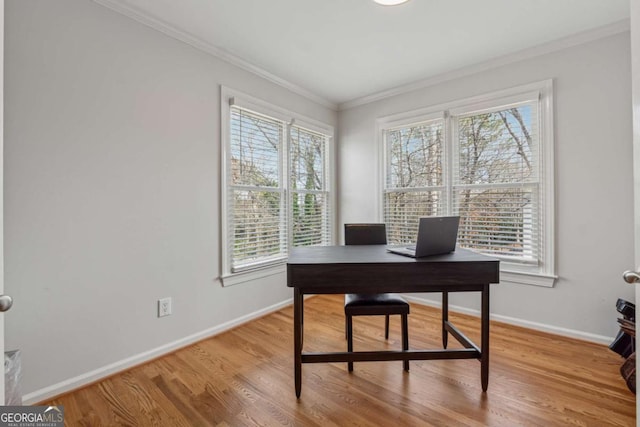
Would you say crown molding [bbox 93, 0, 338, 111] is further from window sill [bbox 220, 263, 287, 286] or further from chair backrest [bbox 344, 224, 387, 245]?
window sill [bbox 220, 263, 287, 286]

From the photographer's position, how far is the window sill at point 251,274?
273 cm

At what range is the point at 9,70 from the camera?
1.63 m

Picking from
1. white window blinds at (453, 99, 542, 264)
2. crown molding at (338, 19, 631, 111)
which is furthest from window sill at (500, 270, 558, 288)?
crown molding at (338, 19, 631, 111)

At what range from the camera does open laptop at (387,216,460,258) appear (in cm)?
175

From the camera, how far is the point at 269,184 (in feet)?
10.3

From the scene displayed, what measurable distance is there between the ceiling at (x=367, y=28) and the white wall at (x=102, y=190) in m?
0.25

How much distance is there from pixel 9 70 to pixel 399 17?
243cm

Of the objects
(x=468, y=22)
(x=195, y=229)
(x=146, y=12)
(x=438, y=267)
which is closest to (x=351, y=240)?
(x=438, y=267)

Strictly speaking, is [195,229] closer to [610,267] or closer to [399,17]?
[399,17]

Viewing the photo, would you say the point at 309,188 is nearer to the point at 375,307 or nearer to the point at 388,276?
the point at 375,307

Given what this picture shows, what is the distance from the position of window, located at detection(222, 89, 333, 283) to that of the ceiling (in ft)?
1.59

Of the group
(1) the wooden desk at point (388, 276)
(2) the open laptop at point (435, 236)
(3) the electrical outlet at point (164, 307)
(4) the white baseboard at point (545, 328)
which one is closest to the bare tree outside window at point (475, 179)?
(4) the white baseboard at point (545, 328)

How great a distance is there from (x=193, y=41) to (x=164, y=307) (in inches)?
83.6

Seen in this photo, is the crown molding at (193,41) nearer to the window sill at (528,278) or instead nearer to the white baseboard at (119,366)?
the white baseboard at (119,366)
